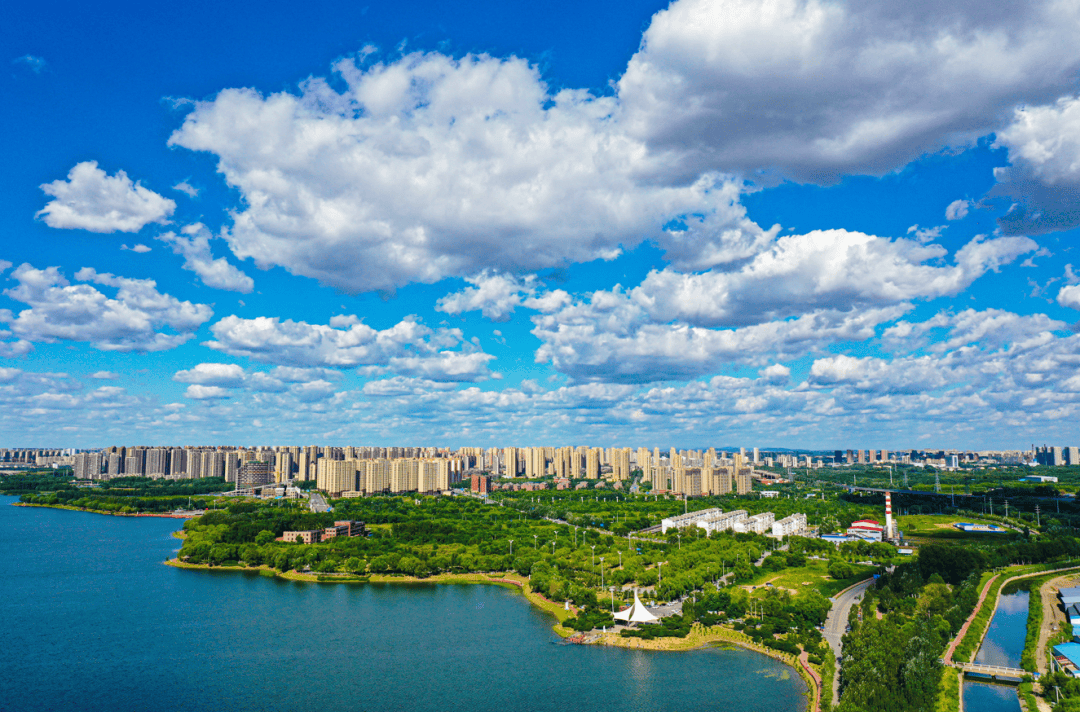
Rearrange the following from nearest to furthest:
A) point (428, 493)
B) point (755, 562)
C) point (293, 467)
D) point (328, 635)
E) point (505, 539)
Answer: point (328, 635)
point (755, 562)
point (505, 539)
point (428, 493)
point (293, 467)

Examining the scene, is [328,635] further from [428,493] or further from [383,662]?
[428,493]

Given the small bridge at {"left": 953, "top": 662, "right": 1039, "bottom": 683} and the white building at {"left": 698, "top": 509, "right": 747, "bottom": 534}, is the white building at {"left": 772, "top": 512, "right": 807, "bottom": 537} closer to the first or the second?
the white building at {"left": 698, "top": 509, "right": 747, "bottom": 534}

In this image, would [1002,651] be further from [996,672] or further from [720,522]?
[720,522]

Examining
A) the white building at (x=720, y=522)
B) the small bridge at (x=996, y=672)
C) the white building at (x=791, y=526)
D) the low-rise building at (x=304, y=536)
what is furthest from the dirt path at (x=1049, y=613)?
the low-rise building at (x=304, y=536)

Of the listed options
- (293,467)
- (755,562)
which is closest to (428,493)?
(293,467)

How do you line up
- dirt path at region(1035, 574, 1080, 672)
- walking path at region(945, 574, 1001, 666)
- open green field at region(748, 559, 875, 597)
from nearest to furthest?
walking path at region(945, 574, 1001, 666), dirt path at region(1035, 574, 1080, 672), open green field at region(748, 559, 875, 597)

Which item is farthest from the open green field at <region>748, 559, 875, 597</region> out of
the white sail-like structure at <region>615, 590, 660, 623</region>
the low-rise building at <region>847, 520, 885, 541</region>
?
the low-rise building at <region>847, 520, 885, 541</region>

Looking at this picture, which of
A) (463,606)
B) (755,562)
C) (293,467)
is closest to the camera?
(463,606)
